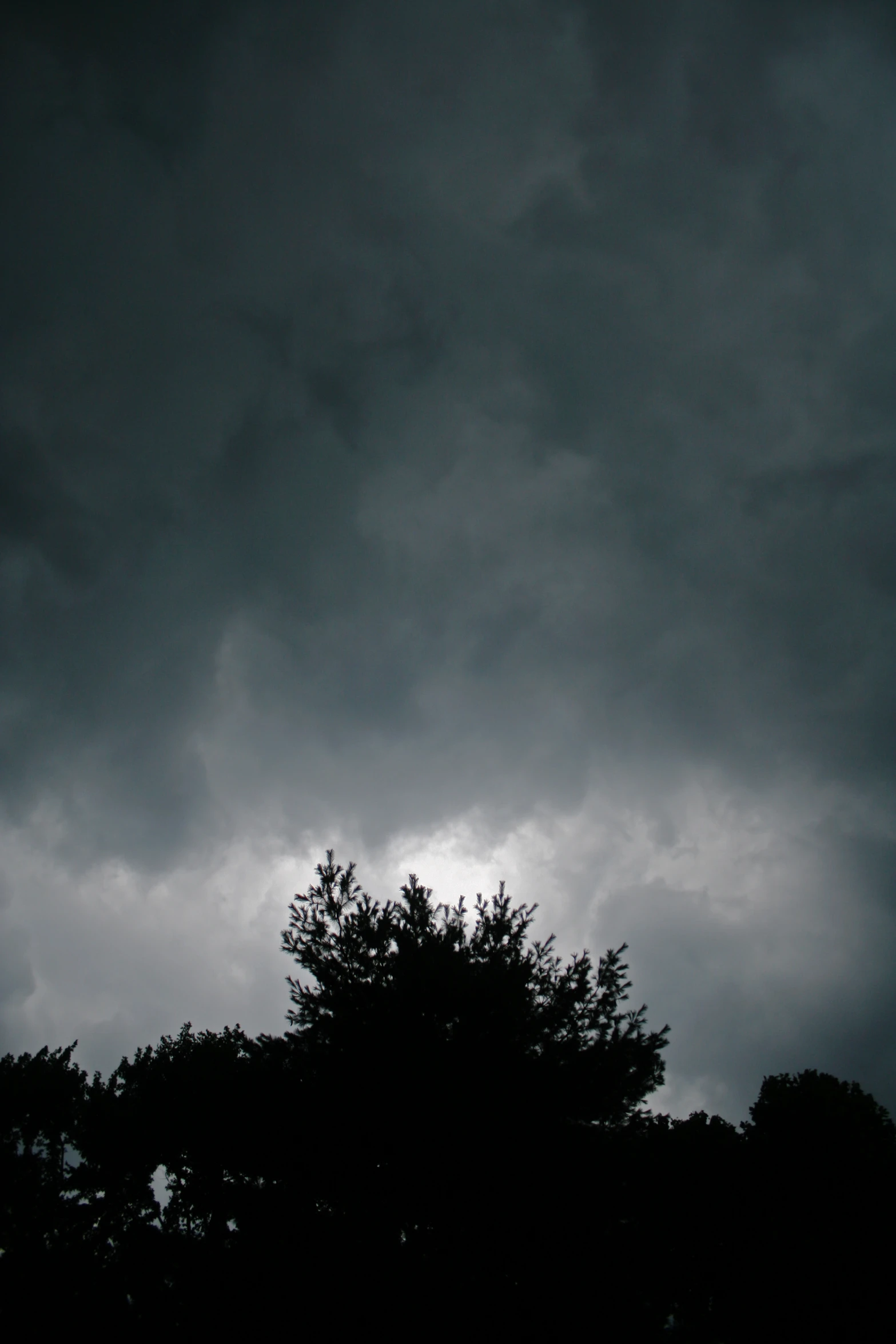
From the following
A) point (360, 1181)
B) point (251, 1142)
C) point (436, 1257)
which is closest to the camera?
point (436, 1257)

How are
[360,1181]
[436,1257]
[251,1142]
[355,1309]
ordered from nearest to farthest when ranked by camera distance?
[355,1309] → [436,1257] → [360,1181] → [251,1142]

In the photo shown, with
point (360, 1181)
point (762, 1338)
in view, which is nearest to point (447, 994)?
point (360, 1181)

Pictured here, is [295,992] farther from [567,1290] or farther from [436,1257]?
[567,1290]

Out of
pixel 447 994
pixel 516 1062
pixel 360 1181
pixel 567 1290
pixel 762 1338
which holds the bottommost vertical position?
pixel 762 1338

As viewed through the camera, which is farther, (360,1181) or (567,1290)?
(360,1181)

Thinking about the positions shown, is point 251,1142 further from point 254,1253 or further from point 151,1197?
point 151,1197

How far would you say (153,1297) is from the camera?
1446 cm

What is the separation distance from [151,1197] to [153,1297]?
1400 centimetres

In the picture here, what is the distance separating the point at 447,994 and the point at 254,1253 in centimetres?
686

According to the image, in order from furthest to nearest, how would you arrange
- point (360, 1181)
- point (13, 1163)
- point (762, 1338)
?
point (13, 1163), point (762, 1338), point (360, 1181)

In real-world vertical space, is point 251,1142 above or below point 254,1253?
above

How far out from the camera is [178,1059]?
Result: 91.0 ft

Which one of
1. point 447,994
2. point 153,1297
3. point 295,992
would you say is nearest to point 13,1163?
point 153,1297

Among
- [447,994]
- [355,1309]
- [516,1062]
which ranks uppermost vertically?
[447,994]
